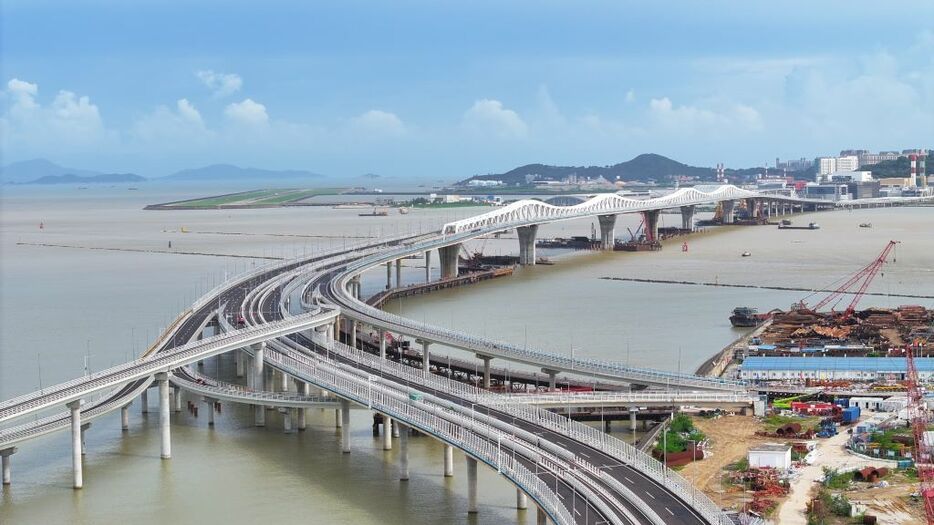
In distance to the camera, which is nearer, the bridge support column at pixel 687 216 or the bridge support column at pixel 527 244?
the bridge support column at pixel 527 244

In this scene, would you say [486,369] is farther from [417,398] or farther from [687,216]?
[687,216]

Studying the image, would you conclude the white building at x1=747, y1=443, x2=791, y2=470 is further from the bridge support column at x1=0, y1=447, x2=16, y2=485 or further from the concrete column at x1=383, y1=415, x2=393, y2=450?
the bridge support column at x1=0, y1=447, x2=16, y2=485

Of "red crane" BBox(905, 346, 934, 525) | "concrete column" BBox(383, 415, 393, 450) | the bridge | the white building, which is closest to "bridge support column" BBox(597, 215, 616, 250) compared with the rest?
the bridge

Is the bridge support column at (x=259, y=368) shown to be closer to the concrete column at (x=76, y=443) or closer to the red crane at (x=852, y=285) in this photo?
the concrete column at (x=76, y=443)

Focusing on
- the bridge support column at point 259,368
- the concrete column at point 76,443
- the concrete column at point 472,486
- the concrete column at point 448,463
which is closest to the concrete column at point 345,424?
the concrete column at point 448,463

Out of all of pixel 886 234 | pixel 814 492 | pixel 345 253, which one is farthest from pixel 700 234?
pixel 814 492

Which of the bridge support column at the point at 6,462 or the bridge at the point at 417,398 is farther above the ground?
the bridge at the point at 417,398

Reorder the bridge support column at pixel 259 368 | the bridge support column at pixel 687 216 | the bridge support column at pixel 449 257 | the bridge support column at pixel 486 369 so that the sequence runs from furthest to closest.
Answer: the bridge support column at pixel 687 216 < the bridge support column at pixel 449 257 < the bridge support column at pixel 486 369 < the bridge support column at pixel 259 368
